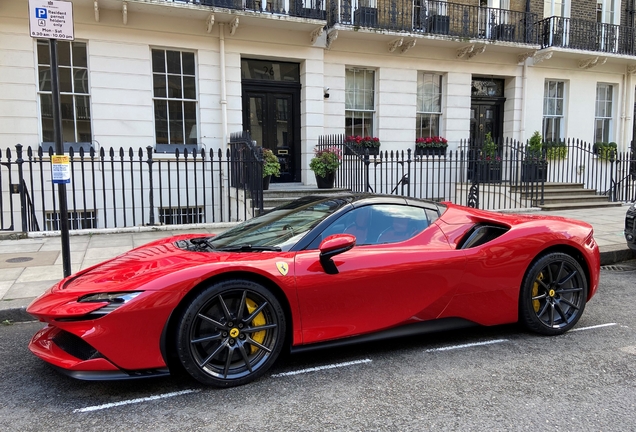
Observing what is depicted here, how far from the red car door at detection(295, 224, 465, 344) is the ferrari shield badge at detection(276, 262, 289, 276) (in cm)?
9

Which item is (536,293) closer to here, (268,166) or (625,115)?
(268,166)

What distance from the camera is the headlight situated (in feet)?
9.85

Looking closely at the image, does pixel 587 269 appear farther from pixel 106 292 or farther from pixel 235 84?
pixel 235 84

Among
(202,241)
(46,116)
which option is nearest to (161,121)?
(46,116)

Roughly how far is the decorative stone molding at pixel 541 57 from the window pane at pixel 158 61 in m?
11.3

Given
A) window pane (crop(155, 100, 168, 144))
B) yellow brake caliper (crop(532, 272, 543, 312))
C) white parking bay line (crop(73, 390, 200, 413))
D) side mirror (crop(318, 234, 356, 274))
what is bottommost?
white parking bay line (crop(73, 390, 200, 413))

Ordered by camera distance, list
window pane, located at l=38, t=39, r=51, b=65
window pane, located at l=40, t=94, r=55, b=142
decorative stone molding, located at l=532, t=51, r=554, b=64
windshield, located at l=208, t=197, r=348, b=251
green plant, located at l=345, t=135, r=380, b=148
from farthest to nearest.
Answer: decorative stone molding, located at l=532, t=51, r=554, b=64, green plant, located at l=345, t=135, r=380, b=148, window pane, located at l=40, t=94, r=55, b=142, window pane, located at l=38, t=39, r=51, b=65, windshield, located at l=208, t=197, r=348, b=251

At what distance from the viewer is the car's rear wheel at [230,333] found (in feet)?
10.3

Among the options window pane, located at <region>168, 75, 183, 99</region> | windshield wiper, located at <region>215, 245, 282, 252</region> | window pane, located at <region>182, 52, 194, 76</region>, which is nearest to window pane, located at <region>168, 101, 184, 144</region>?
window pane, located at <region>168, 75, 183, 99</region>

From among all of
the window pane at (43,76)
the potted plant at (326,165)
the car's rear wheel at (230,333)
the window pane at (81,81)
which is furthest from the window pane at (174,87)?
the car's rear wheel at (230,333)

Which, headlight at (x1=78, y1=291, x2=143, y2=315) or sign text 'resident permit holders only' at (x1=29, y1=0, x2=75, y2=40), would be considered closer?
headlight at (x1=78, y1=291, x2=143, y2=315)

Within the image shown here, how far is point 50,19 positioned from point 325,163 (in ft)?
23.5

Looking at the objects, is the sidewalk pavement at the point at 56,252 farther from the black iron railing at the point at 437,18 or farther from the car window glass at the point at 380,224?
the black iron railing at the point at 437,18

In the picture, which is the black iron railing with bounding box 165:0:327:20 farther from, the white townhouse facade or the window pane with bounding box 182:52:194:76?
the window pane with bounding box 182:52:194:76
